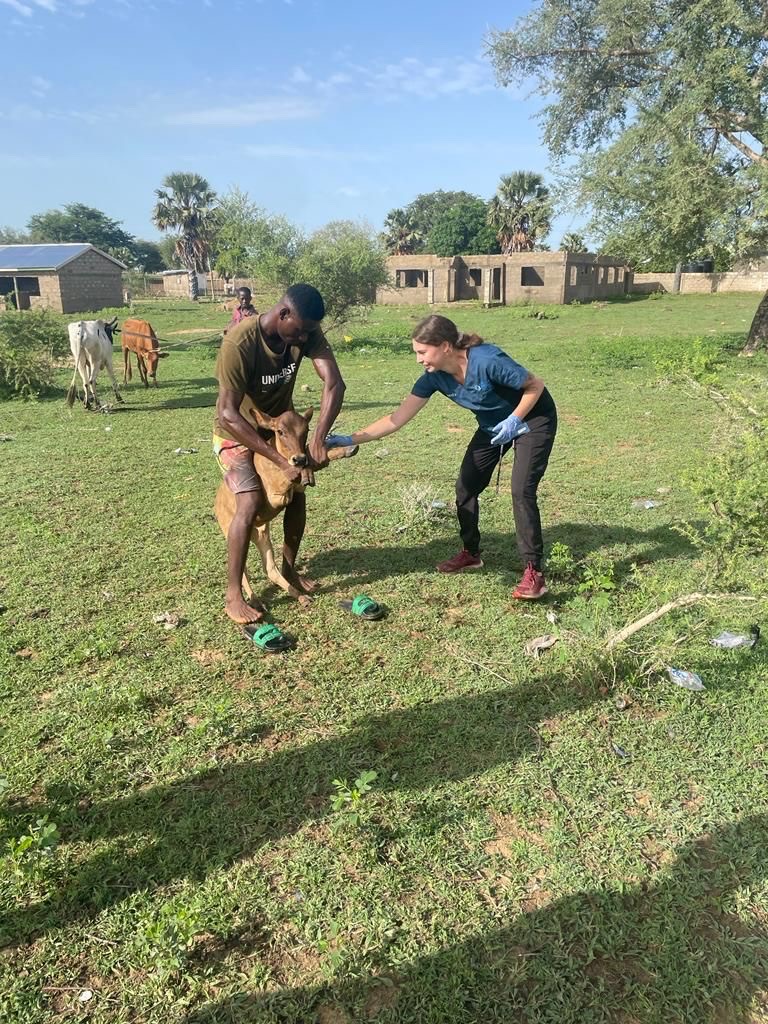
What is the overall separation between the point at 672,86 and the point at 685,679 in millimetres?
14831

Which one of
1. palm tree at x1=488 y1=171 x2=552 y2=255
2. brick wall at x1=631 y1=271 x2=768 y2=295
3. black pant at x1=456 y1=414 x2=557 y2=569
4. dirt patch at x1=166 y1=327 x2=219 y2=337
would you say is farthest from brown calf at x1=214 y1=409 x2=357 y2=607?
palm tree at x1=488 y1=171 x2=552 y2=255

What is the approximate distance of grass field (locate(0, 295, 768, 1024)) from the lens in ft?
6.72

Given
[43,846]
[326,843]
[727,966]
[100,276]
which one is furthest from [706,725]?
[100,276]

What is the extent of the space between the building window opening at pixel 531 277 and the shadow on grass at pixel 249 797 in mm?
39030

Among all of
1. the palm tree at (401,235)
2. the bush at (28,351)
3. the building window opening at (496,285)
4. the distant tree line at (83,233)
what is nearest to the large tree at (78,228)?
the distant tree line at (83,233)

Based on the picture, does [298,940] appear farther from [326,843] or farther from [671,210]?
[671,210]

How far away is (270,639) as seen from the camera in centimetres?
378

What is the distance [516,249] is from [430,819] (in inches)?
2287

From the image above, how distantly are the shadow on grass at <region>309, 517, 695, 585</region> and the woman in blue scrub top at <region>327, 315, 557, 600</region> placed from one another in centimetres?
56

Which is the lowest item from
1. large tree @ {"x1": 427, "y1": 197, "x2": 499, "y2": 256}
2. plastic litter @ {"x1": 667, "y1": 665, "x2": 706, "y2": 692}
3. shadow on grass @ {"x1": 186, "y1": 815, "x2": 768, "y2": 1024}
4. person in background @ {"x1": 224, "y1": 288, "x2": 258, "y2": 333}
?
shadow on grass @ {"x1": 186, "y1": 815, "x2": 768, "y2": 1024}

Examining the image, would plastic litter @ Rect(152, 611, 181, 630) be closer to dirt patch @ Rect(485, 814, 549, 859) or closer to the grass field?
the grass field

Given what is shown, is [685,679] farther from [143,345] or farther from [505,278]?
[505,278]

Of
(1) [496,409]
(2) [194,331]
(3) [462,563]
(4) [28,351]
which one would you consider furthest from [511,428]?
(2) [194,331]

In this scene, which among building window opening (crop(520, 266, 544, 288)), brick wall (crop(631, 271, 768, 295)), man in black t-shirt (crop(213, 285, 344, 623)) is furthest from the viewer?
brick wall (crop(631, 271, 768, 295))
